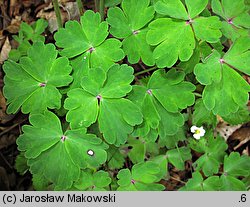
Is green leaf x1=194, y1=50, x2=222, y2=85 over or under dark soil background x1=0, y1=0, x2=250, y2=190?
over

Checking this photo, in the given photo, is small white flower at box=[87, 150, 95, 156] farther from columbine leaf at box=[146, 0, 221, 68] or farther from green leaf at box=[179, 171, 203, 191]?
green leaf at box=[179, 171, 203, 191]

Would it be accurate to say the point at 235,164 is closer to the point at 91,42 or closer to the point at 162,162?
the point at 162,162

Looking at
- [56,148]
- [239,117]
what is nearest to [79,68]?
[56,148]

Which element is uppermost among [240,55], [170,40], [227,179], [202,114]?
[170,40]

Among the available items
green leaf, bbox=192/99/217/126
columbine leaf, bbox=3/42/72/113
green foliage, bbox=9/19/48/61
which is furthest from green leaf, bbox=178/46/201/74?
green foliage, bbox=9/19/48/61

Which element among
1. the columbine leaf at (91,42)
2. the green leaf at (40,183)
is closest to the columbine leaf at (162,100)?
the columbine leaf at (91,42)
